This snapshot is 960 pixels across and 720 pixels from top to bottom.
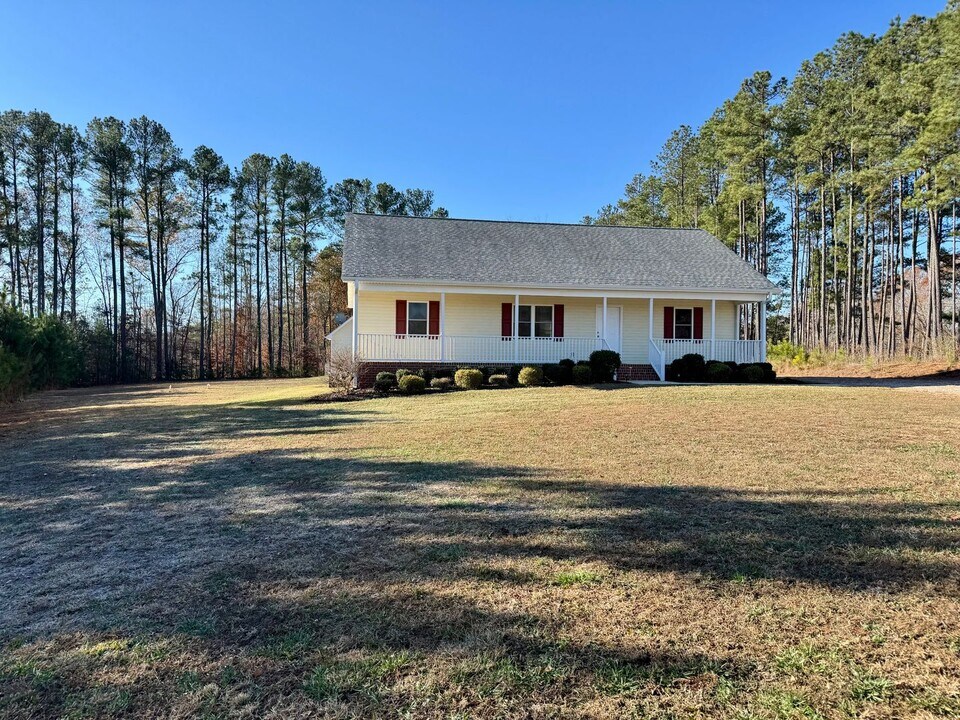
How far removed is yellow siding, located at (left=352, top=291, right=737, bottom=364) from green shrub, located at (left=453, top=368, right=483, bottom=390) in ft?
10.2

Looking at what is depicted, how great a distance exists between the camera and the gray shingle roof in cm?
1828

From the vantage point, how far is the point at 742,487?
530cm

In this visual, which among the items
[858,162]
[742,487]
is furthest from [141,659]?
[858,162]

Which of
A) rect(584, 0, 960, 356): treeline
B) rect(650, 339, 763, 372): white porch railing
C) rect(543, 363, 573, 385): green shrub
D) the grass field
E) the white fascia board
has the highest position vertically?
rect(584, 0, 960, 356): treeline

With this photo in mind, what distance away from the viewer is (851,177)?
2516cm

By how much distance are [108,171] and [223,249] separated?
8113mm

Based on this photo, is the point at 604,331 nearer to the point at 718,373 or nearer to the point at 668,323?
the point at 668,323

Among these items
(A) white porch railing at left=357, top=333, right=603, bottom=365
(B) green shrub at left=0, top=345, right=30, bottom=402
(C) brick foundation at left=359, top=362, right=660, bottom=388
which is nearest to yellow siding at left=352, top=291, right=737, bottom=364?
(A) white porch railing at left=357, top=333, right=603, bottom=365

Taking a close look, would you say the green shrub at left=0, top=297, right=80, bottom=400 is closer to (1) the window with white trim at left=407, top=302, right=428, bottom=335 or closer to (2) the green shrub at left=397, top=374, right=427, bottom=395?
(2) the green shrub at left=397, top=374, right=427, bottom=395

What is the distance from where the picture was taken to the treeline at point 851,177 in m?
20.7

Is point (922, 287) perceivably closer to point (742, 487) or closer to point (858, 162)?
point (858, 162)

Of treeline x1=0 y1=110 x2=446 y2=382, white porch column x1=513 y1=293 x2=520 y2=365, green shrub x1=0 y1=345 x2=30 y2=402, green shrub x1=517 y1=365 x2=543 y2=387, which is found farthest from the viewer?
treeline x1=0 y1=110 x2=446 y2=382

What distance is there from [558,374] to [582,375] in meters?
0.76

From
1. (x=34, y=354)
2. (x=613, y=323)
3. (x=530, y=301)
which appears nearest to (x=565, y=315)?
(x=530, y=301)
